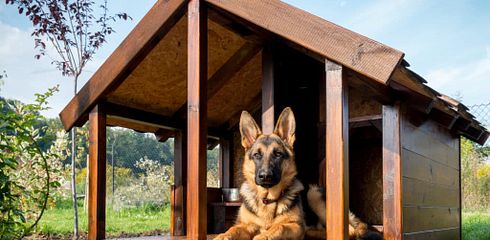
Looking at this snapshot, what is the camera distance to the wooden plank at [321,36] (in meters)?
3.80

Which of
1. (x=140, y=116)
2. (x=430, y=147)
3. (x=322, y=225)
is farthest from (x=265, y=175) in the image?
(x=430, y=147)

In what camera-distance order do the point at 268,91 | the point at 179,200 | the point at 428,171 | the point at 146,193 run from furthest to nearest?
1. the point at 146,193
2. the point at 179,200
3. the point at 428,171
4. the point at 268,91

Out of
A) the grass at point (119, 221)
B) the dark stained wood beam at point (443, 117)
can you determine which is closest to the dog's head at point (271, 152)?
the dark stained wood beam at point (443, 117)

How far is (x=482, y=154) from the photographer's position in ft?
49.5

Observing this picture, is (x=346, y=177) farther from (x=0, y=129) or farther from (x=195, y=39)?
(x=0, y=129)

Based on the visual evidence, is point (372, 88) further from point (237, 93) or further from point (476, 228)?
point (476, 228)

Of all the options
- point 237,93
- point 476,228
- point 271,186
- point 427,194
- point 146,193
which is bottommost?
point 476,228

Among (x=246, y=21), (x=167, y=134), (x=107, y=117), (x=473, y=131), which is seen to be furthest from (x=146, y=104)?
(x=473, y=131)

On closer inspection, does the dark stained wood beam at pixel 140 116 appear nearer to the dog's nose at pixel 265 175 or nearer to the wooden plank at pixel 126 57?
the wooden plank at pixel 126 57

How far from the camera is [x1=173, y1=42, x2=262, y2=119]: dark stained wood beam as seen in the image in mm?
5820

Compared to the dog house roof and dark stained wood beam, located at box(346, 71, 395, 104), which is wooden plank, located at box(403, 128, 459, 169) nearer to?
the dog house roof

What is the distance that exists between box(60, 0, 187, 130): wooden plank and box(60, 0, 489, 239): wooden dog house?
0.01 meters

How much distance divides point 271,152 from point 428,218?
2.39m

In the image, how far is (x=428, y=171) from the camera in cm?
606
